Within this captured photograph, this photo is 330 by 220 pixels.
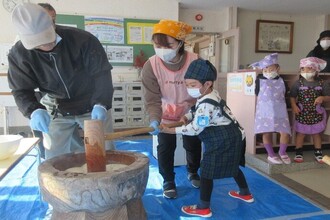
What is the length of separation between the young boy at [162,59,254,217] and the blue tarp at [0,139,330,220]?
0.63ft

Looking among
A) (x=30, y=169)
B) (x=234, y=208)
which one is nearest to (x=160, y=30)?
(x=234, y=208)

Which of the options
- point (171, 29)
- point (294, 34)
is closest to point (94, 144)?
point (171, 29)

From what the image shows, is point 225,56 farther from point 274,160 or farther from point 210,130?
point 210,130

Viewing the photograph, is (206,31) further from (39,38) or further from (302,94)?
(39,38)

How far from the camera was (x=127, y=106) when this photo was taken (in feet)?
13.3

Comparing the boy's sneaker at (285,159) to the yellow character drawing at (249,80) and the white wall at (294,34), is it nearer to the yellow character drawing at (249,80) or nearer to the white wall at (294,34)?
the yellow character drawing at (249,80)

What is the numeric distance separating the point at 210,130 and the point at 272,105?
104cm

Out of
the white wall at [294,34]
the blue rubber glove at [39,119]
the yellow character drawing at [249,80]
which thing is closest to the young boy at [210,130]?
the blue rubber glove at [39,119]

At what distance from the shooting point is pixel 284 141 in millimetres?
2396

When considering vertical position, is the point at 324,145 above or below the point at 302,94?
below

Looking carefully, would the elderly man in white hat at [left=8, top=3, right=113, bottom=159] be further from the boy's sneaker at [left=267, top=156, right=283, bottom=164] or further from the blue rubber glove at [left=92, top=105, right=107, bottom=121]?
the boy's sneaker at [left=267, top=156, right=283, bottom=164]

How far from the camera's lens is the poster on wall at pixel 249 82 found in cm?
250

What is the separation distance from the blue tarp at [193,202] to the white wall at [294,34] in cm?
370

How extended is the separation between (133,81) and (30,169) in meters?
2.26
